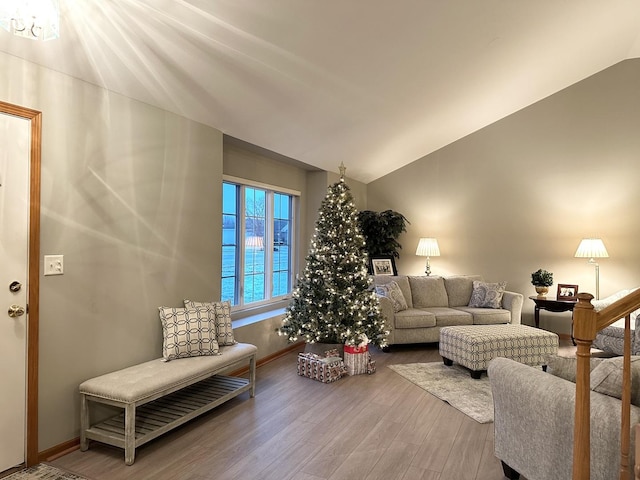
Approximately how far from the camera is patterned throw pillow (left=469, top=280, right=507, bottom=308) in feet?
19.2

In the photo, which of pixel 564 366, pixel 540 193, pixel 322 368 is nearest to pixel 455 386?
pixel 322 368

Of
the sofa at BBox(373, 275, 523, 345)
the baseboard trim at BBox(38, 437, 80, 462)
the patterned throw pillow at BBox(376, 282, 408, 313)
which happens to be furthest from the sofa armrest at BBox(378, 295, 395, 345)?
the baseboard trim at BBox(38, 437, 80, 462)

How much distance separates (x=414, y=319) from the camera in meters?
5.46

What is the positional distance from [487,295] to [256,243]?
3.16 metres

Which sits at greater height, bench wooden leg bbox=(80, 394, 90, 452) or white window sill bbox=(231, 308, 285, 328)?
white window sill bbox=(231, 308, 285, 328)

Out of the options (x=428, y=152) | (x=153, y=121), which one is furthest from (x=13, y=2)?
(x=428, y=152)

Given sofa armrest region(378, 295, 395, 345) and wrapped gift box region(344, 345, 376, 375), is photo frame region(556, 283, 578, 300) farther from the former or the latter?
wrapped gift box region(344, 345, 376, 375)

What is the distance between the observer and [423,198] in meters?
7.17

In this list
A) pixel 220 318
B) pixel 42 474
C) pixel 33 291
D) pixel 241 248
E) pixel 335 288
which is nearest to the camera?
pixel 42 474

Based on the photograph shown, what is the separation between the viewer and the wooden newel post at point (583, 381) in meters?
1.73

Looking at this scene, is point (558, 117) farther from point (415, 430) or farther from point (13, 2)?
point (13, 2)

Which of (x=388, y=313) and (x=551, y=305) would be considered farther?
(x=551, y=305)

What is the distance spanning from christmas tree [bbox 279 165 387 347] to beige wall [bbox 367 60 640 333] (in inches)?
105

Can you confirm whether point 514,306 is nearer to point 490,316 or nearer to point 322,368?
point 490,316
